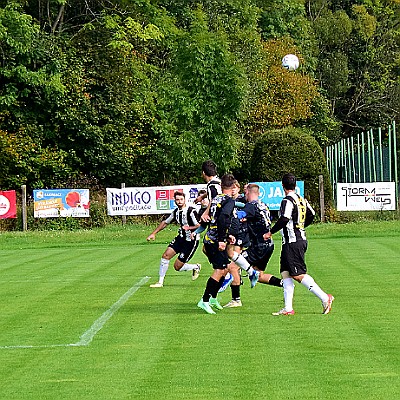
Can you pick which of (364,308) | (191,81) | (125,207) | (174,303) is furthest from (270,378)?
(191,81)

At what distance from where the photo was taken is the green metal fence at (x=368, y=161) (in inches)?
1529

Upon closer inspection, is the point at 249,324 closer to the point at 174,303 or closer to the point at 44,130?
the point at 174,303

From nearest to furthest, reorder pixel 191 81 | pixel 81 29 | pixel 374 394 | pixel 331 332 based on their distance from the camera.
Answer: pixel 374 394 < pixel 331 332 < pixel 191 81 < pixel 81 29

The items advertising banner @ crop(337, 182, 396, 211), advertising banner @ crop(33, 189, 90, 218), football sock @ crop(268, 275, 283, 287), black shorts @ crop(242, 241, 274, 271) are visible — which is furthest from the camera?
advertising banner @ crop(33, 189, 90, 218)

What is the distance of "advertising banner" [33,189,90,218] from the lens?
3578cm

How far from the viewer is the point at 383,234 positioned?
31.6 metres

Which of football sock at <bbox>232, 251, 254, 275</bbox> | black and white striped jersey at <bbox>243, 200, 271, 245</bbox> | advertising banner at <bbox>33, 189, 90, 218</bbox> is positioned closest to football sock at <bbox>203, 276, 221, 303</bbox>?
football sock at <bbox>232, 251, 254, 275</bbox>

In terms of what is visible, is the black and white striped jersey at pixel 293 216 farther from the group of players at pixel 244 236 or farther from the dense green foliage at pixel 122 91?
the dense green foliage at pixel 122 91

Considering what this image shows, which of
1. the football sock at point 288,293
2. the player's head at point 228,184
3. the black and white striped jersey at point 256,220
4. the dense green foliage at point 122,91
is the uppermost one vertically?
the dense green foliage at point 122,91

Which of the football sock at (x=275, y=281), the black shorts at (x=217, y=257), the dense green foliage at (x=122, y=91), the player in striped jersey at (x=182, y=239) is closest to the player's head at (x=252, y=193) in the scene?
the football sock at (x=275, y=281)

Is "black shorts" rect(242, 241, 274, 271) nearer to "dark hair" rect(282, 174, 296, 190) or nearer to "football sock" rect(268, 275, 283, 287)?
"football sock" rect(268, 275, 283, 287)

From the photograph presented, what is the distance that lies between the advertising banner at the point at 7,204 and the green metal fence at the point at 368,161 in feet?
44.4

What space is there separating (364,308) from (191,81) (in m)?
31.3

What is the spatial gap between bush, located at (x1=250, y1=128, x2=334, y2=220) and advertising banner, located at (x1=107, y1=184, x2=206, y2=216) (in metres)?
3.20
